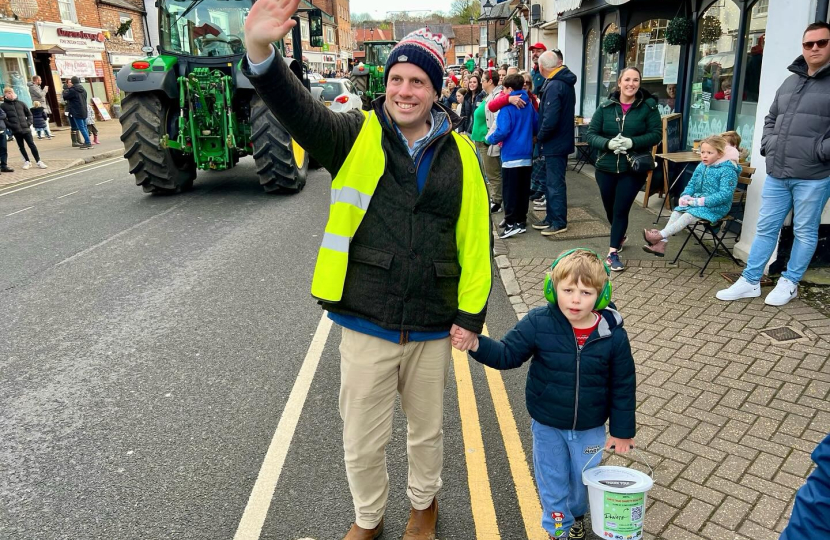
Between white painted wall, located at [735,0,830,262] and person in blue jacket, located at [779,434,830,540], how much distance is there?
4.88 meters

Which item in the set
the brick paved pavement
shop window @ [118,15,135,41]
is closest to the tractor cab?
the brick paved pavement

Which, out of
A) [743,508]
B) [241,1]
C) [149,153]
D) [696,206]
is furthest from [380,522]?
[241,1]

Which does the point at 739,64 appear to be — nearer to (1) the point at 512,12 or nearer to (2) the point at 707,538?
(2) the point at 707,538

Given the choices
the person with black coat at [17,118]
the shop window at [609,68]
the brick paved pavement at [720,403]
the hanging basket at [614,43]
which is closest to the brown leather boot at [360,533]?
A: the brick paved pavement at [720,403]

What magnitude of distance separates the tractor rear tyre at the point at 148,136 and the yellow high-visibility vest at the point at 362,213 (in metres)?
8.44

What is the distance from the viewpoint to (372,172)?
2.45 m

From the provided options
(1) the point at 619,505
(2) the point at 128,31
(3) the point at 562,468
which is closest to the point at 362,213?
(3) the point at 562,468

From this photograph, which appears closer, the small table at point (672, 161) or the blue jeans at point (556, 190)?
the blue jeans at point (556, 190)

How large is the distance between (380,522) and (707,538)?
1.42 meters

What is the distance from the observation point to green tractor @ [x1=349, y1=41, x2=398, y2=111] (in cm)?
2169

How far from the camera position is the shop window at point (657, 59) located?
31.8 feet

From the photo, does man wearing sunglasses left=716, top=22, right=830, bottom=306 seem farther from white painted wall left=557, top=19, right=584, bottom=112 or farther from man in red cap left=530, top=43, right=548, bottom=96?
white painted wall left=557, top=19, right=584, bottom=112

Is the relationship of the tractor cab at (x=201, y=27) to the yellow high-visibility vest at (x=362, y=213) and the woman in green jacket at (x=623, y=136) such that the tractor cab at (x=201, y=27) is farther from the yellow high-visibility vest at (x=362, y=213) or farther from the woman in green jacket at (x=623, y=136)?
the yellow high-visibility vest at (x=362, y=213)

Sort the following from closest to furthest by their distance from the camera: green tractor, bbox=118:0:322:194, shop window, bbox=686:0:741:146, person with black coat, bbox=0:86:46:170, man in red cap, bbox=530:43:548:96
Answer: shop window, bbox=686:0:741:146 < green tractor, bbox=118:0:322:194 < man in red cap, bbox=530:43:548:96 < person with black coat, bbox=0:86:46:170
